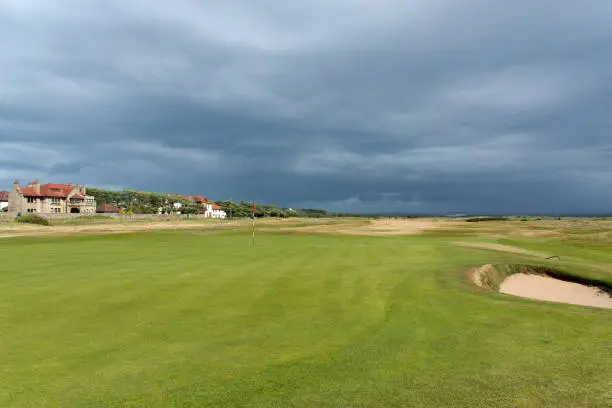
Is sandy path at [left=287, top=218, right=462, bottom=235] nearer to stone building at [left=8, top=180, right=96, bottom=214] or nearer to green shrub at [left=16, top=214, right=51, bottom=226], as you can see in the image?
green shrub at [left=16, top=214, right=51, bottom=226]

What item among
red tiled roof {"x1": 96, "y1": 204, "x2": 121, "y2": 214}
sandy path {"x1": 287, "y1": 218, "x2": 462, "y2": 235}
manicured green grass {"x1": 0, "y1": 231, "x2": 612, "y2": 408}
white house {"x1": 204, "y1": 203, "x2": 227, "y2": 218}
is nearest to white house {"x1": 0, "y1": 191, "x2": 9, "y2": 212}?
red tiled roof {"x1": 96, "y1": 204, "x2": 121, "y2": 214}

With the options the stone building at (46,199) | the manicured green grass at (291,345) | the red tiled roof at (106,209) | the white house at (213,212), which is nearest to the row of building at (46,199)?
the stone building at (46,199)

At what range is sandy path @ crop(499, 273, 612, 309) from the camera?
17.0 m

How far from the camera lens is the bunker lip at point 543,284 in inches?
680

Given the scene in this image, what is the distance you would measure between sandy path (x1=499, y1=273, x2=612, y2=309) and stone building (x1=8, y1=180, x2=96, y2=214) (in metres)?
125

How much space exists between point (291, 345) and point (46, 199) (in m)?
142

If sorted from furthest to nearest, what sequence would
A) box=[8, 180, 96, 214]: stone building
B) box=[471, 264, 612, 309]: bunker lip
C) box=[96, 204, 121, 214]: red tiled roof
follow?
box=[96, 204, 121, 214]: red tiled roof < box=[8, 180, 96, 214]: stone building < box=[471, 264, 612, 309]: bunker lip

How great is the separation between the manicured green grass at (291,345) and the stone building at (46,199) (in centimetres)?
12135

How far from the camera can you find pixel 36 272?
1741cm

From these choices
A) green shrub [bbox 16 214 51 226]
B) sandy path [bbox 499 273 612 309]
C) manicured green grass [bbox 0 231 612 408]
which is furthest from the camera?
green shrub [bbox 16 214 51 226]

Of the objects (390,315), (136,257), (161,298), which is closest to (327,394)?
(390,315)

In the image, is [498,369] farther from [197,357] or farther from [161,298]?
[161,298]

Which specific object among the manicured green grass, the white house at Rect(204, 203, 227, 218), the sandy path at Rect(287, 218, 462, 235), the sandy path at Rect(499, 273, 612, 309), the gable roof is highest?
the gable roof

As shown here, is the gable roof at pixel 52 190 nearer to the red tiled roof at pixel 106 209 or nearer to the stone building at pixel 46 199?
the stone building at pixel 46 199
